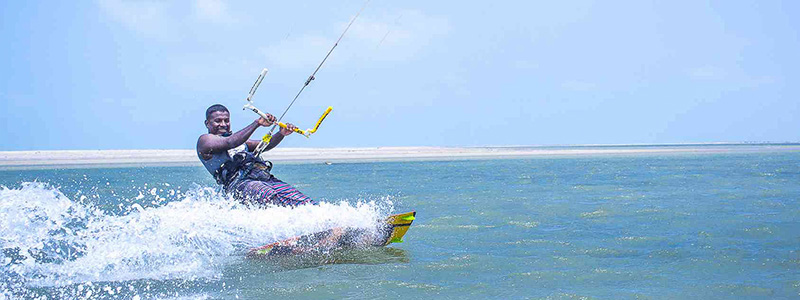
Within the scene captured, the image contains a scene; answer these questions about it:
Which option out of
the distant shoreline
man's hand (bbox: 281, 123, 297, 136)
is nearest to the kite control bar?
man's hand (bbox: 281, 123, 297, 136)

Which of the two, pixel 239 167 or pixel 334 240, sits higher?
pixel 239 167

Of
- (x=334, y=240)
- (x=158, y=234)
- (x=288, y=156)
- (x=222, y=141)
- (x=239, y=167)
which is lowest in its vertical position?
(x=334, y=240)

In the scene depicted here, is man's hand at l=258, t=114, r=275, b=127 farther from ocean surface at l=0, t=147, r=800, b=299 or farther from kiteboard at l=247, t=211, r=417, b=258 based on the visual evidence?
kiteboard at l=247, t=211, r=417, b=258

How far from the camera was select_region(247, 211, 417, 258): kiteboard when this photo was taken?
26.2ft

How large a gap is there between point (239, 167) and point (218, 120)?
629mm

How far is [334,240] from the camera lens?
26.6ft

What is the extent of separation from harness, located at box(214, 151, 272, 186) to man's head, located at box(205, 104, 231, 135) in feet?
1.16

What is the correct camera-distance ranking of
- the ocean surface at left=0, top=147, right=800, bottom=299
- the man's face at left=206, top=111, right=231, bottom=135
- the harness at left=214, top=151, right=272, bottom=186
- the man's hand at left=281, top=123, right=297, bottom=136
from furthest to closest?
the harness at left=214, top=151, right=272, bottom=186
the man's face at left=206, top=111, right=231, bottom=135
the man's hand at left=281, top=123, right=297, bottom=136
the ocean surface at left=0, top=147, right=800, bottom=299

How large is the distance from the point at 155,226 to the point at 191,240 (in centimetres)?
47

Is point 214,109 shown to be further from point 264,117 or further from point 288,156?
point 288,156

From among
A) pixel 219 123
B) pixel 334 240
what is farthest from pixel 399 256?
pixel 219 123

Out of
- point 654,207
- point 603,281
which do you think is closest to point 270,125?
point 603,281

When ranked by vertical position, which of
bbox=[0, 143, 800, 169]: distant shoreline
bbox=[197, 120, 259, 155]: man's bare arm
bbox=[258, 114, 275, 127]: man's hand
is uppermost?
bbox=[0, 143, 800, 169]: distant shoreline

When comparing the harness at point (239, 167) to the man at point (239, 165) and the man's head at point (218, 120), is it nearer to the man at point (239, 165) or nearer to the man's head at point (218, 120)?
the man at point (239, 165)
